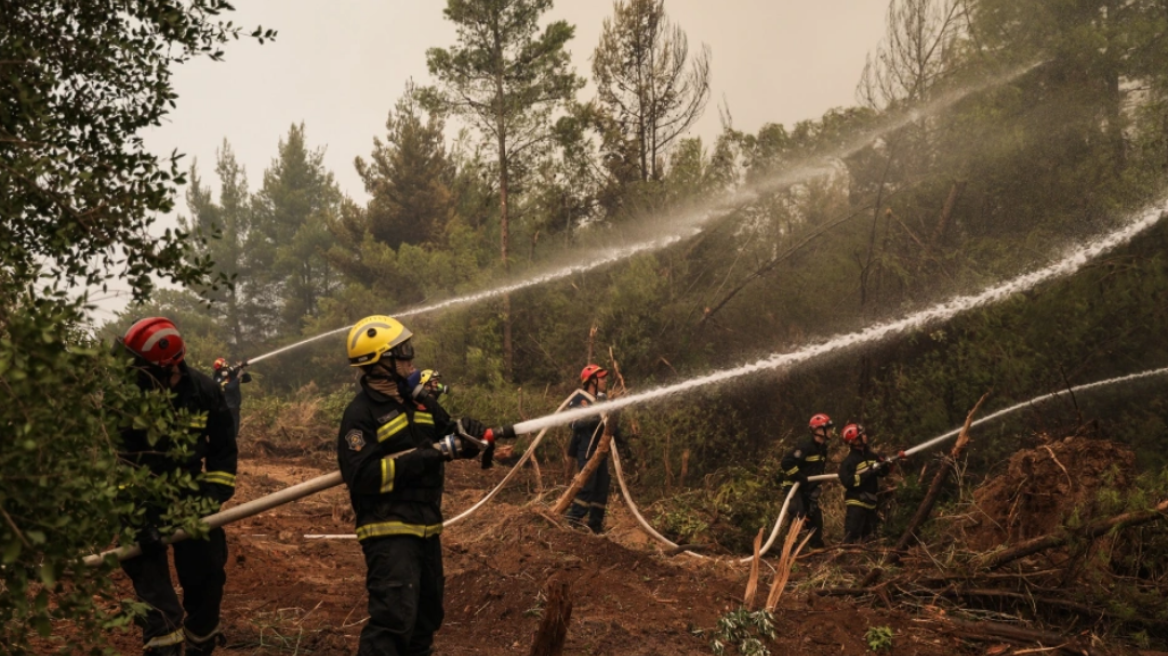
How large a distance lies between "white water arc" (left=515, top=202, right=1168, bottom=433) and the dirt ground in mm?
4086

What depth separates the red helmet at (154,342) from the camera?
4.86 m

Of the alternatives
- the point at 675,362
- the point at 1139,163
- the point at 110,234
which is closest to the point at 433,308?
the point at 675,362

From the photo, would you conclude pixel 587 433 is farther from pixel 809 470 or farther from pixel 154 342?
pixel 154 342

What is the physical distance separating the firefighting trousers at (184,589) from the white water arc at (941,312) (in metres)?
7.93

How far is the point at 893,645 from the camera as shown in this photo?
22.8 feet

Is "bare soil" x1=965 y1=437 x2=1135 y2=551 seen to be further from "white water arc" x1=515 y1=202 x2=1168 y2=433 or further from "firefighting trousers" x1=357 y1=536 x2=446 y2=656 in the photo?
"firefighting trousers" x1=357 y1=536 x2=446 y2=656

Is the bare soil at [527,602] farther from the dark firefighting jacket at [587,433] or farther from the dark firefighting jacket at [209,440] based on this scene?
the dark firefighting jacket at [209,440]

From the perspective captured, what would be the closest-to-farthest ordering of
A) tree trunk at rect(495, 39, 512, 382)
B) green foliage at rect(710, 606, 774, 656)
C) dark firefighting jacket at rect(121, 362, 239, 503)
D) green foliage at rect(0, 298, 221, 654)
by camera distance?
1. green foliage at rect(0, 298, 221, 654)
2. dark firefighting jacket at rect(121, 362, 239, 503)
3. green foliage at rect(710, 606, 774, 656)
4. tree trunk at rect(495, 39, 512, 382)

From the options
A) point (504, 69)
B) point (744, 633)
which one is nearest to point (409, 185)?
point (504, 69)

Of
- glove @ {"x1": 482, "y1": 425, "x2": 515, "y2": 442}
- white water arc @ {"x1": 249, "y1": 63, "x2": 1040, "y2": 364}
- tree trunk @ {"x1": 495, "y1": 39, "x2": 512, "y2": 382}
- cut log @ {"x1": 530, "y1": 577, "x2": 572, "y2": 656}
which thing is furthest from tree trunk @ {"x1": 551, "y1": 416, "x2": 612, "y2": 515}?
tree trunk @ {"x1": 495, "y1": 39, "x2": 512, "y2": 382}

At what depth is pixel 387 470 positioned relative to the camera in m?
4.69

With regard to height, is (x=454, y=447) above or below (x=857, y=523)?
above

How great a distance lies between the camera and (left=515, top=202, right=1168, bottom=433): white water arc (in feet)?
47.2

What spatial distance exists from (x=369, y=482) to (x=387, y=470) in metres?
0.11
